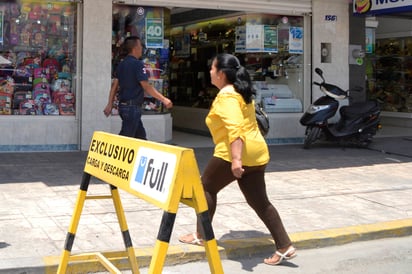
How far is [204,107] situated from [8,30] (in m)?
5.24

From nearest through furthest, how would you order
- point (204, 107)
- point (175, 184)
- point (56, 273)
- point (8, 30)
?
1. point (175, 184)
2. point (56, 273)
3. point (8, 30)
4. point (204, 107)

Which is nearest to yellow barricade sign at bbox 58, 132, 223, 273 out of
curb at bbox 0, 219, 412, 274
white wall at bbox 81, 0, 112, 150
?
curb at bbox 0, 219, 412, 274

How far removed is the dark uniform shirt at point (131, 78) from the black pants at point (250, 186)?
104 inches

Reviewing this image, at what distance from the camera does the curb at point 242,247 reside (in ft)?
15.9

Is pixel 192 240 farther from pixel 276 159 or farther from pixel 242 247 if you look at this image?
pixel 276 159

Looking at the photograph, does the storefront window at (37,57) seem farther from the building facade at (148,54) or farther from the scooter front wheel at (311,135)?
the scooter front wheel at (311,135)

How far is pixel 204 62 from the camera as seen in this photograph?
1403 cm

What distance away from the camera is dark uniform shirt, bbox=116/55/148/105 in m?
7.50

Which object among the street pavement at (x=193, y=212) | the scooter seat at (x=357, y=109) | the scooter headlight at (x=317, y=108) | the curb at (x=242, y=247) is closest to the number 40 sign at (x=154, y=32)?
the street pavement at (x=193, y=212)

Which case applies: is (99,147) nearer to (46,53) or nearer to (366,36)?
(46,53)

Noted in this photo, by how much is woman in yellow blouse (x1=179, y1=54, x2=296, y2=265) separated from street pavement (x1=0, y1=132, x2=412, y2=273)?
0.53 meters

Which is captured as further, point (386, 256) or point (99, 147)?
point (386, 256)

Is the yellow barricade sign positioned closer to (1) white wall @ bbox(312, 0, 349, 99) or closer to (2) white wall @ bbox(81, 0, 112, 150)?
(2) white wall @ bbox(81, 0, 112, 150)

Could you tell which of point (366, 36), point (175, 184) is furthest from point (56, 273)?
point (366, 36)
